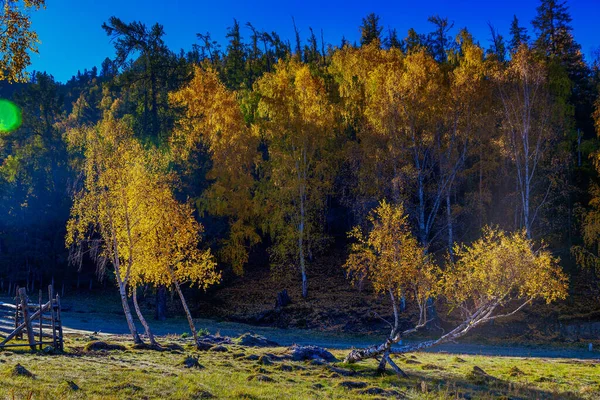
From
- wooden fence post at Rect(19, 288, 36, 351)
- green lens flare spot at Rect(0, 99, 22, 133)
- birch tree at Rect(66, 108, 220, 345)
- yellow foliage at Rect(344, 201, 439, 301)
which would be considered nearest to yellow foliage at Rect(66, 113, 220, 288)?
birch tree at Rect(66, 108, 220, 345)

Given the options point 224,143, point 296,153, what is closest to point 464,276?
point 296,153

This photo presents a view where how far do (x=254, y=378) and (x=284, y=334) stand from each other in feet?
58.8

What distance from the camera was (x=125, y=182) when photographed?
2445 centimetres

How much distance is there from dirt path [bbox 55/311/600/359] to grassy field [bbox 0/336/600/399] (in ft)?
17.4

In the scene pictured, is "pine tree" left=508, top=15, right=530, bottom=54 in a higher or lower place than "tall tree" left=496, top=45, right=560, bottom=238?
higher

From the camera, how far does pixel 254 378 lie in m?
15.2

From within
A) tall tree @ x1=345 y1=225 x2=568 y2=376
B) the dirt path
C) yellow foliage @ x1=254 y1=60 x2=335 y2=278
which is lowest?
the dirt path

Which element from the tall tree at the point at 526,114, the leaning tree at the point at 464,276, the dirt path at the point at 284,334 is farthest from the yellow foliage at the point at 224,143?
the leaning tree at the point at 464,276

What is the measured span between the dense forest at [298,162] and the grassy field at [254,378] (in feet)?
17.7

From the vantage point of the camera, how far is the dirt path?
88.9 feet

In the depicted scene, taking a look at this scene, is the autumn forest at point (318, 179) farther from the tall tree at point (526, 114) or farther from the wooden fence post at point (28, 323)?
the wooden fence post at point (28, 323)

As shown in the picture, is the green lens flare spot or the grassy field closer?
the grassy field

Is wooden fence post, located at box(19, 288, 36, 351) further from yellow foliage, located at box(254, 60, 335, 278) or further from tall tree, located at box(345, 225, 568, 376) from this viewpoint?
yellow foliage, located at box(254, 60, 335, 278)

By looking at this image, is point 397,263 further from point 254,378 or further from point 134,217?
point 134,217
